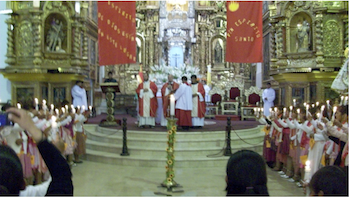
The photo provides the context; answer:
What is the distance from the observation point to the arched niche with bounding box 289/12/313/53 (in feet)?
42.8

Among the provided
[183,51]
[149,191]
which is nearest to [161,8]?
[183,51]

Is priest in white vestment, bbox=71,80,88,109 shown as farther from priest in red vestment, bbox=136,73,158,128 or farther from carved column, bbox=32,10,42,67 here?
priest in red vestment, bbox=136,73,158,128

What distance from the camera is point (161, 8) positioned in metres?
20.6

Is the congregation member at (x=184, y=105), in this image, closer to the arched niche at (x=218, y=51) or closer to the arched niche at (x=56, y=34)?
the arched niche at (x=56, y=34)

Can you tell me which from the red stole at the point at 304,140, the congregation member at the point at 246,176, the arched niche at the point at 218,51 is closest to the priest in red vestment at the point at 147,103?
the red stole at the point at 304,140

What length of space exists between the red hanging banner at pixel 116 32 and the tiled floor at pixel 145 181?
311 cm

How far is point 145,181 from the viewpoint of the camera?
6887mm

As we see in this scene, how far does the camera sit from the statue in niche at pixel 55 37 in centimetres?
1312

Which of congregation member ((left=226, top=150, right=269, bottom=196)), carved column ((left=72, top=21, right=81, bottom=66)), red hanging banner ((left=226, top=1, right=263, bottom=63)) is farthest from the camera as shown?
carved column ((left=72, top=21, right=81, bottom=66))

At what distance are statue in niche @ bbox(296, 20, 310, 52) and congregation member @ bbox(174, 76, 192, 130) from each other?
5333 millimetres

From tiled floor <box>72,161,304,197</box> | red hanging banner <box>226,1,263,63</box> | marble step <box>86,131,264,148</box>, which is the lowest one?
tiled floor <box>72,161,304,197</box>

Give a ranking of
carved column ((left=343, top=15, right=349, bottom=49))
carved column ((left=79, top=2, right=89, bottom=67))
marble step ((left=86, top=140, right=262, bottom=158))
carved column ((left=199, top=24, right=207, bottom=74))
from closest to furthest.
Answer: marble step ((left=86, top=140, right=262, bottom=158)), carved column ((left=343, top=15, right=349, bottom=49)), carved column ((left=79, top=2, right=89, bottom=67)), carved column ((left=199, top=24, right=207, bottom=74))

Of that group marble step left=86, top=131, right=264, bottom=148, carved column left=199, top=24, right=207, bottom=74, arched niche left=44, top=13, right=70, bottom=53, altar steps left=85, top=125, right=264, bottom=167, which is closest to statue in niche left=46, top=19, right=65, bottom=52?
arched niche left=44, top=13, right=70, bottom=53

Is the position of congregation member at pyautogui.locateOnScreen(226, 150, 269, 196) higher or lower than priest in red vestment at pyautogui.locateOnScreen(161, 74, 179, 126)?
lower
